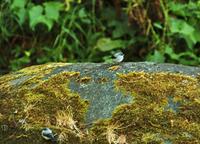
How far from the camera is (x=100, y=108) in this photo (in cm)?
218

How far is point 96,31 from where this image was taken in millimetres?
4844

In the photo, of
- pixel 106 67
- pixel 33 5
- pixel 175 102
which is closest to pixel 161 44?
pixel 33 5

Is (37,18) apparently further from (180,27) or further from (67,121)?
(67,121)

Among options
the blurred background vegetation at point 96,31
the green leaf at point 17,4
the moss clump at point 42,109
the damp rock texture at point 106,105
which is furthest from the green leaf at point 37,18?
the moss clump at point 42,109

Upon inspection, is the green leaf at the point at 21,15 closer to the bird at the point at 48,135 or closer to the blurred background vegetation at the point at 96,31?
the blurred background vegetation at the point at 96,31

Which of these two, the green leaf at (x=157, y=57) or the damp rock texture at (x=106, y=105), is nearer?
the damp rock texture at (x=106, y=105)

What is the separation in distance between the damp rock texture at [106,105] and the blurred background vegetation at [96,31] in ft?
6.33

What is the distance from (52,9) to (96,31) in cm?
52

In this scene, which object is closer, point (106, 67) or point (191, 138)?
point (191, 138)

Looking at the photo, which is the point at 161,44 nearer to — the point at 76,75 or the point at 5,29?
the point at 5,29

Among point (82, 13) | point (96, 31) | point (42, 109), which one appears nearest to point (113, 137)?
point (42, 109)

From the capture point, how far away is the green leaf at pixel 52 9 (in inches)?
177

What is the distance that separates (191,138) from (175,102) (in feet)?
0.79

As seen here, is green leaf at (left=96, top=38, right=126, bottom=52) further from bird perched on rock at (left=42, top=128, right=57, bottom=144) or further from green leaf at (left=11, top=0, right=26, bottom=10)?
bird perched on rock at (left=42, top=128, right=57, bottom=144)
